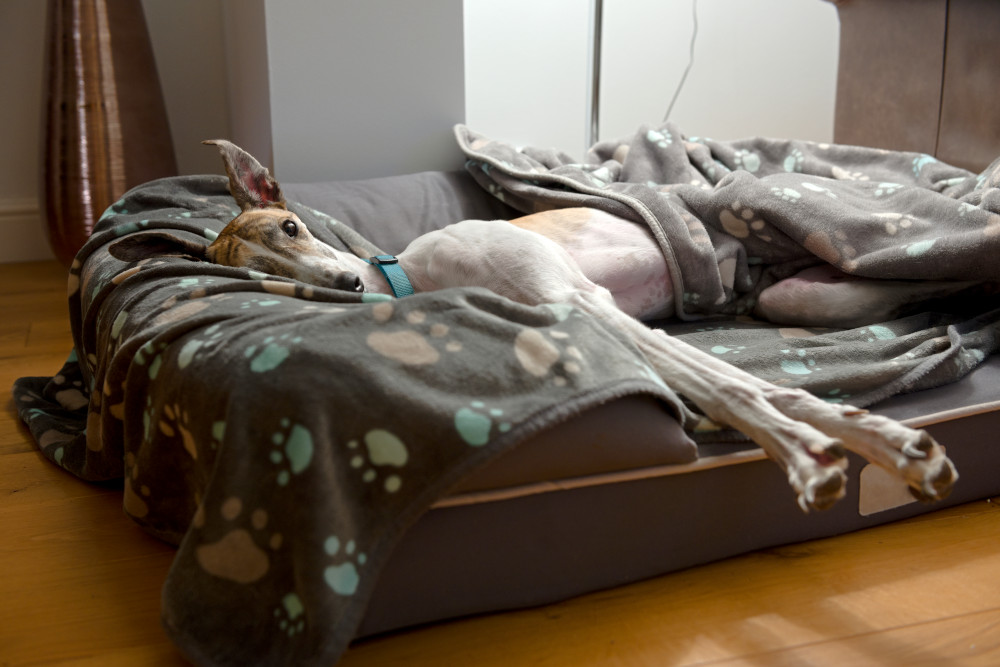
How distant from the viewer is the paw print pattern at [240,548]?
3.72 ft

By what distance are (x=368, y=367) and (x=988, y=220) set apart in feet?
4.36

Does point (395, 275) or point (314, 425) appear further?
point (395, 275)

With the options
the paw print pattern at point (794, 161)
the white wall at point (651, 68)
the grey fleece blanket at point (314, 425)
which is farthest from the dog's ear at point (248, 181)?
the white wall at point (651, 68)

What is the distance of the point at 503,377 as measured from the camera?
1229 mm

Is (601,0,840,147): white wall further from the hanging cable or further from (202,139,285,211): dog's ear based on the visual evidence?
(202,139,285,211): dog's ear

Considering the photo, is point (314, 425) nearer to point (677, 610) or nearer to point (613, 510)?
point (613, 510)

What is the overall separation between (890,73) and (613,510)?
7.34ft

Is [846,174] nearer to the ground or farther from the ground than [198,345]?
farther from the ground

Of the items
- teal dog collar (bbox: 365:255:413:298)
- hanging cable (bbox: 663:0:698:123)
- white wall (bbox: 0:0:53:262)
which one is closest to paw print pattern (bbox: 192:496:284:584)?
teal dog collar (bbox: 365:255:413:298)

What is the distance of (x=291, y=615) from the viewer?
43.6 inches

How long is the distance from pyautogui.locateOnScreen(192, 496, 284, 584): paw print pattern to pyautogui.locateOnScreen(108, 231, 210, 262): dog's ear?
2.81ft

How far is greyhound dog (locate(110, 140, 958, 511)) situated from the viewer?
1.21 m

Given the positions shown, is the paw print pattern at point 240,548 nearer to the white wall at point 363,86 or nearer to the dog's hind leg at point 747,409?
the dog's hind leg at point 747,409

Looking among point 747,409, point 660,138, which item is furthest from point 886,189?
point 747,409
